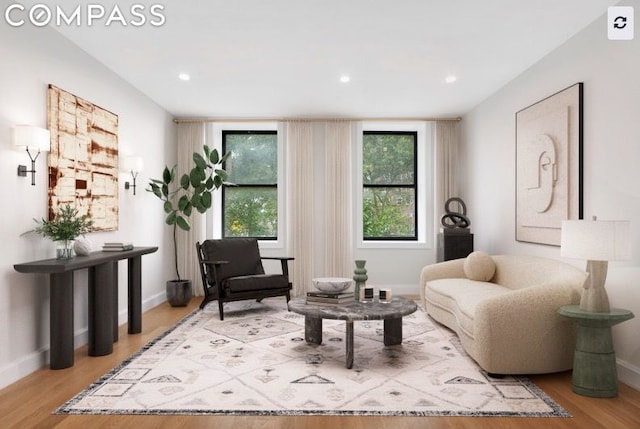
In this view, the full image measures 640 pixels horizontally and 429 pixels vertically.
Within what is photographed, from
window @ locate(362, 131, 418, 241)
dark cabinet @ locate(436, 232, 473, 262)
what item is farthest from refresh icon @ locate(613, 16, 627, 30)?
window @ locate(362, 131, 418, 241)

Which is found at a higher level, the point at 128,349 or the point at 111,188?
the point at 111,188

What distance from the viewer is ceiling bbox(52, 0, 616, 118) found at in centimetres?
344

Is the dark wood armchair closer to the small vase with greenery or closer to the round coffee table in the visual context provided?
the round coffee table

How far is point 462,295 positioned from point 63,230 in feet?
11.0

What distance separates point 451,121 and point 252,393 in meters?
5.26

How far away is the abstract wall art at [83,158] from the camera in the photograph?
386 cm

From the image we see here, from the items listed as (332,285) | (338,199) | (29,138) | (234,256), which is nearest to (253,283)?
(234,256)

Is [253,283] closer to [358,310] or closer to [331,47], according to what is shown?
[358,310]

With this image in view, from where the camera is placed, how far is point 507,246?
539cm

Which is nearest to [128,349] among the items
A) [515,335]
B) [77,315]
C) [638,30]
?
[77,315]

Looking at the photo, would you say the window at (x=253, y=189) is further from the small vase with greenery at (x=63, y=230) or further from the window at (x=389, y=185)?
the small vase with greenery at (x=63, y=230)

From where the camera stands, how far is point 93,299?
3.94 metres

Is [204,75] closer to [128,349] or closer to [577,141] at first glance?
[128,349]

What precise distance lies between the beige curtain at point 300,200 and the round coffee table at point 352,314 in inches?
105
